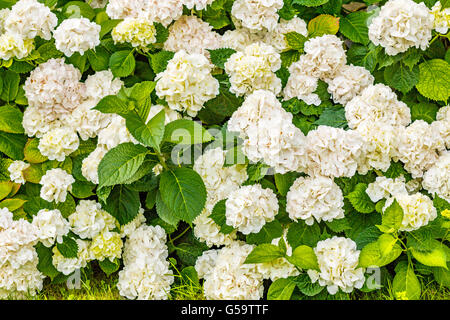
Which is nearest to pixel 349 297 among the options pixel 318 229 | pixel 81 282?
pixel 318 229

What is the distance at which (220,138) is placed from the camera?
292 centimetres

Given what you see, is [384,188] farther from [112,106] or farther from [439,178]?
[112,106]

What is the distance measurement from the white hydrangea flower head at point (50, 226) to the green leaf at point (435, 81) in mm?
1723

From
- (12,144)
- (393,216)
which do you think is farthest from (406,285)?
(12,144)

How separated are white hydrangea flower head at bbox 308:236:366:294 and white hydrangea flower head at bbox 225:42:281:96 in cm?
77

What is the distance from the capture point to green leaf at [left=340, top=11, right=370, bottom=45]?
3.12 m

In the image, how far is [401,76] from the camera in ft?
9.78

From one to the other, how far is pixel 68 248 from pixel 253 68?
45.7 inches

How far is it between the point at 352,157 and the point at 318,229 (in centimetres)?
34

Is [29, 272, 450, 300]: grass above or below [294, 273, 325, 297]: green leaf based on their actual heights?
below

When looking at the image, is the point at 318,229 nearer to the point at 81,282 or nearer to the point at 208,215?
the point at 208,215

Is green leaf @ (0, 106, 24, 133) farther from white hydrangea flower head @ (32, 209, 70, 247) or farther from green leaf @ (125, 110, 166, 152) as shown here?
green leaf @ (125, 110, 166, 152)

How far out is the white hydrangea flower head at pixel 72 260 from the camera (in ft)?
9.86

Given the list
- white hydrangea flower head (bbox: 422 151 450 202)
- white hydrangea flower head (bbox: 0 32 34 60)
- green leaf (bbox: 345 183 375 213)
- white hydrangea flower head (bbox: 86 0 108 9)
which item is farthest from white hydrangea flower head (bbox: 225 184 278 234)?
white hydrangea flower head (bbox: 86 0 108 9)
